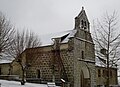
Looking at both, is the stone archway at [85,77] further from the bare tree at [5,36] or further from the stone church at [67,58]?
the bare tree at [5,36]

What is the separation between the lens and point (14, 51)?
112ft

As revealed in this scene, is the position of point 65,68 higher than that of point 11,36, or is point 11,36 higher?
point 11,36

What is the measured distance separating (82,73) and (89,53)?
4216mm

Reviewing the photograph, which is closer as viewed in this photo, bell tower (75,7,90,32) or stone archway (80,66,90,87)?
bell tower (75,7,90,32)

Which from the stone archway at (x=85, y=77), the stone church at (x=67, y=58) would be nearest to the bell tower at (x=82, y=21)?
the stone church at (x=67, y=58)

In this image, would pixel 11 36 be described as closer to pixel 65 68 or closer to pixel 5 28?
pixel 5 28

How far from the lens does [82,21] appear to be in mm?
42844

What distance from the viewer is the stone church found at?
38.7m

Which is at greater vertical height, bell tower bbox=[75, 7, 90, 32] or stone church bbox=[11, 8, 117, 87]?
bell tower bbox=[75, 7, 90, 32]

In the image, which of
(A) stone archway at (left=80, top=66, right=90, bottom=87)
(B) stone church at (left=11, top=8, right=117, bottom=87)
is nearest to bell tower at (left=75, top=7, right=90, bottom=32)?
(B) stone church at (left=11, top=8, right=117, bottom=87)

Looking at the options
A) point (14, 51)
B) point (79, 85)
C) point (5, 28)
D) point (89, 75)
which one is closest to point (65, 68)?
point (79, 85)

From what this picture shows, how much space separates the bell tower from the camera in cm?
4119

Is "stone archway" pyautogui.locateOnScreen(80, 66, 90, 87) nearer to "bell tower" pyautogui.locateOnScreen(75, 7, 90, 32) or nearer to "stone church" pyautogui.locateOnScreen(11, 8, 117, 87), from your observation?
"stone church" pyautogui.locateOnScreen(11, 8, 117, 87)

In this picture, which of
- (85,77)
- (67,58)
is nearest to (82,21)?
(67,58)
